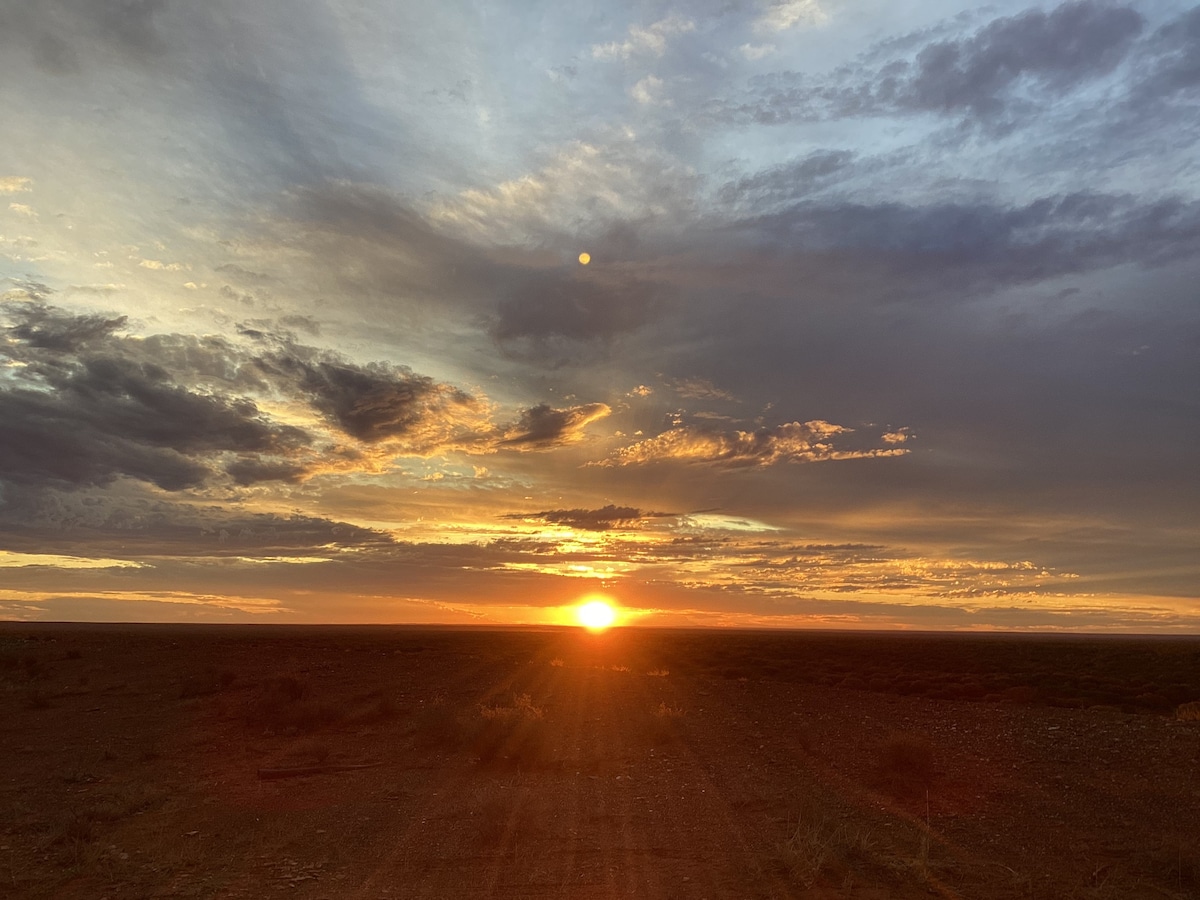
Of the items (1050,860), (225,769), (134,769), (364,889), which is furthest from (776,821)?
(134,769)

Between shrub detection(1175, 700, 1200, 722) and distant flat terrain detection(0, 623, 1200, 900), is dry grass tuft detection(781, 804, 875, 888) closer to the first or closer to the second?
distant flat terrain detection(0, 623, 1200, 900)

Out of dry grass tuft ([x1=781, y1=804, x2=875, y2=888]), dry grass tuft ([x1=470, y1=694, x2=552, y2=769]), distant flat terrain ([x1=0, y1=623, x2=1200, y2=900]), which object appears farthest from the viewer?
dry grass tuft ([x1=470, y1=694, x2=552, y2=769])

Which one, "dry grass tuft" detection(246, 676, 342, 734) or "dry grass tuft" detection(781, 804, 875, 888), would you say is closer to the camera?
"dry grass tuft" detection(781, 804, 875, 888)

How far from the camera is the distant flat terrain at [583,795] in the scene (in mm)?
10234

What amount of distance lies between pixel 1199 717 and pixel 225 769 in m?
23.6

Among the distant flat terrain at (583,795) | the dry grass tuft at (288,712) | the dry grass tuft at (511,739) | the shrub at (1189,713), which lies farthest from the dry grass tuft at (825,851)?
the shrub at (1189,713)

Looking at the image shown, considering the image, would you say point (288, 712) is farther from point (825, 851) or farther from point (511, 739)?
point (825, 851)

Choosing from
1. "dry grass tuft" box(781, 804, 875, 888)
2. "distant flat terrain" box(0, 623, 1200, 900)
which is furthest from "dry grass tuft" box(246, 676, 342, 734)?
"dry grass tuft" box(781, 804, 875, 888)

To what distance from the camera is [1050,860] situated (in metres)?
10.8

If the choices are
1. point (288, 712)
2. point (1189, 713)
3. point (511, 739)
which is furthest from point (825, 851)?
point (1189, 713)

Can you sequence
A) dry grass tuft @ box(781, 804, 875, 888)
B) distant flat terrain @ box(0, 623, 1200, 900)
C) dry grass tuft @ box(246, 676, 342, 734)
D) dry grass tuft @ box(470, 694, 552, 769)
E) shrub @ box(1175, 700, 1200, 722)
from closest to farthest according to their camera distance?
dry grass tuft @ box(781, 804, 875, 888) < distant flat terrain @ box(0, 623, 1200, 900) < dry grass tuft @ box(470, 694, 552, 769) < dry grass tuft @ box(246, 676, 342, 734) < shrub @ box(1175, 700, 1200, 722)

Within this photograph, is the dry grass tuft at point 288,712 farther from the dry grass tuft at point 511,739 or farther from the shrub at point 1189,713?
the shrub at point 1189,713

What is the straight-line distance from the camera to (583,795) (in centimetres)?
1404

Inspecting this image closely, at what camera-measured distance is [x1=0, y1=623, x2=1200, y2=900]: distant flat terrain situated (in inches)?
403
